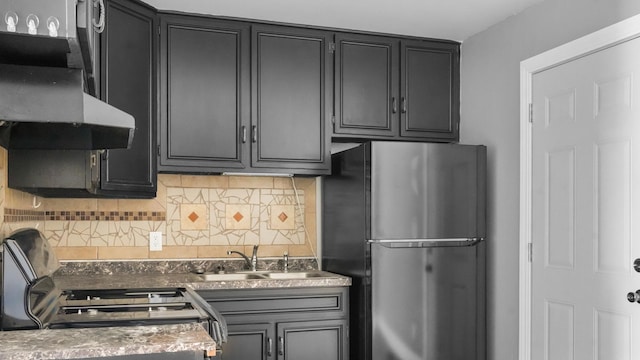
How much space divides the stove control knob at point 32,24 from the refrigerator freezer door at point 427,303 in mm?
2236

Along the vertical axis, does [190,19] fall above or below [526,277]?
above

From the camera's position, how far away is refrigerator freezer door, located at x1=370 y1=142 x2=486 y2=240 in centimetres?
350

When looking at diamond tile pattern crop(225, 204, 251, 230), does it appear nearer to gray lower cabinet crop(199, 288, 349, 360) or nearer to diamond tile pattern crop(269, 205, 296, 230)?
diamond tile pattern crop(269, 205, 296, 230)

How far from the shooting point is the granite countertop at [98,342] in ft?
5.15

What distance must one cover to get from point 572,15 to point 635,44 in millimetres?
475

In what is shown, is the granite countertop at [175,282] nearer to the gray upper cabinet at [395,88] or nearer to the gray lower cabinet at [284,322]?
the gray lower cabinet at [284,322]

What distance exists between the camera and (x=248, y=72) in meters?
3.73

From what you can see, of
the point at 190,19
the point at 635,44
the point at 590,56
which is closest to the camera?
the point at 635,44

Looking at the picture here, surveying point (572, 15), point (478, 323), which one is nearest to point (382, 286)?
point (478, 323)

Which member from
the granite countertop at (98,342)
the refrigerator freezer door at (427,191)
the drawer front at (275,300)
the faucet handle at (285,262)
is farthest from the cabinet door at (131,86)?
the granite countertop at (98,342)

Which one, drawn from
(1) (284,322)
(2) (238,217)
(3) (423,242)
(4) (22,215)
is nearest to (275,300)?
(1) (284,322)

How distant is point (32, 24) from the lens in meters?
1.58

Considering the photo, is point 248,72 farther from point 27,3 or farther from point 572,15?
point 27,3

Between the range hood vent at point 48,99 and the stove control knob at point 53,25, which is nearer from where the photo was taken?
the stove control knob at point 53,25
